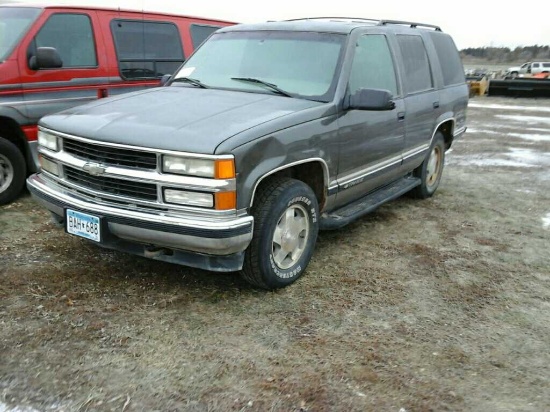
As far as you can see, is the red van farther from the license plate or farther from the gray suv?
the license plate

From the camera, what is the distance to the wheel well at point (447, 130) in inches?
267

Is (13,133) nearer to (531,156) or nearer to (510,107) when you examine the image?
(531,156)

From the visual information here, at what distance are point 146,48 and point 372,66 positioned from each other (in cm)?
308

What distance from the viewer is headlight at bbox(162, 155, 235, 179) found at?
331cm

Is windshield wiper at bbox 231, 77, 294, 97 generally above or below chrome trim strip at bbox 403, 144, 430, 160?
above

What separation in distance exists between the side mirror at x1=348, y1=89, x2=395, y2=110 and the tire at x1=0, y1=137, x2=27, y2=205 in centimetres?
337

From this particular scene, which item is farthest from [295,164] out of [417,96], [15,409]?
[417,96]

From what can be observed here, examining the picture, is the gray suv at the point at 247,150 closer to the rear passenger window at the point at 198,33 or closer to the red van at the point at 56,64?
the red van at the point at 56,64

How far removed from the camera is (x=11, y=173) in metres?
5.64

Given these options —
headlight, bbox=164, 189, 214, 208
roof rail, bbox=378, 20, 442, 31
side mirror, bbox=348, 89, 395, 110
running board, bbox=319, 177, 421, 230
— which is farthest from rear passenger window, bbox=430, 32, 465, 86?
headlight, bbox=164, 189, 214, 208

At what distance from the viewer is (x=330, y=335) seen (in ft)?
11.2

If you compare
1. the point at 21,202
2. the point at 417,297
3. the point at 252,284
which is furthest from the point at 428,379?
the point at 21,202

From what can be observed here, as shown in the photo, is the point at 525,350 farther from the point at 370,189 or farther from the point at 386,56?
the point at 386,56

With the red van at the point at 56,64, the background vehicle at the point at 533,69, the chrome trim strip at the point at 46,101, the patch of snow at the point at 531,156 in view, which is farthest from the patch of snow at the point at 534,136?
the background vehicle at the point at 533,69
